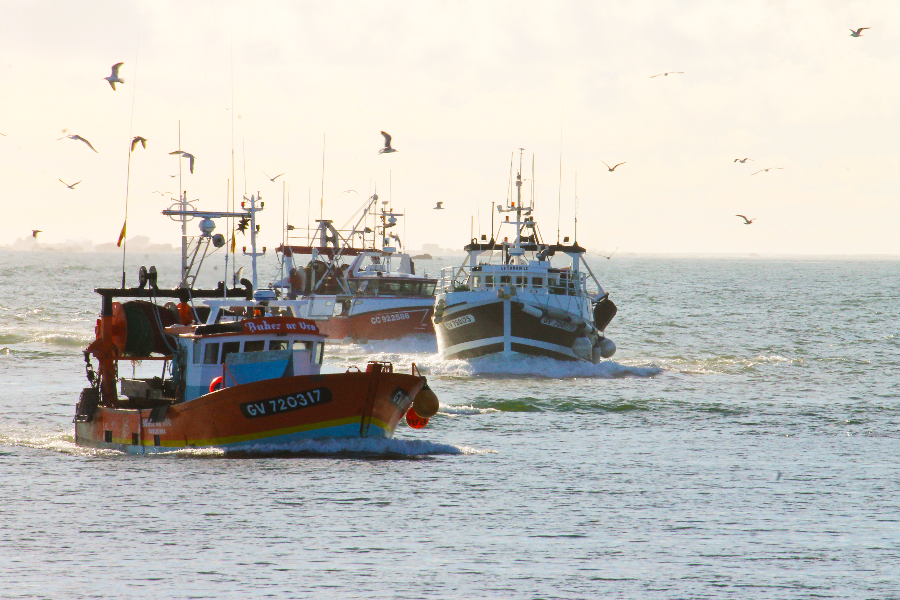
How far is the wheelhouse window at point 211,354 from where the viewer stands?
24406 mm

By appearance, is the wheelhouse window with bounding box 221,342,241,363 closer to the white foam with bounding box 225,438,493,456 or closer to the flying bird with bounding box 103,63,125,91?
the white foam with bounding box 225,438,493,456

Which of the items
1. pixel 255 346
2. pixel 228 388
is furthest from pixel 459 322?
pixel 228 388

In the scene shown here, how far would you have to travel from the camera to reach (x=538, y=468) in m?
24.1

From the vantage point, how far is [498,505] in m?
20.1

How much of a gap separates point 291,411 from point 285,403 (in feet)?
0.86

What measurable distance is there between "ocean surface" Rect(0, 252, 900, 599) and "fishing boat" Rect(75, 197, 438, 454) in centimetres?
58

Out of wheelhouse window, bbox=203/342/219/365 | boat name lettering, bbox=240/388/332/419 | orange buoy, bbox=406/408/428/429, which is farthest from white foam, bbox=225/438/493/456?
wheelhouse window, bbox=203/342/219/365

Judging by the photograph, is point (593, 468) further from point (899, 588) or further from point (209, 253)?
point (209, 253)

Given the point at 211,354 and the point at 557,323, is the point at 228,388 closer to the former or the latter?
the point at 211,354

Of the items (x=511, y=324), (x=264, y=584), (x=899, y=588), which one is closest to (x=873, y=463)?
(x=899, y=588)

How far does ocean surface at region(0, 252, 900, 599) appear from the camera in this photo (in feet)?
51.2

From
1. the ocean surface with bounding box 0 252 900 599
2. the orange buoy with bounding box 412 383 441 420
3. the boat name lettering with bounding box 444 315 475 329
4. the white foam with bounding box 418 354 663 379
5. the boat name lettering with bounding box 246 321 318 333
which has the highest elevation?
the boat name lettering with bounding box 246 321 318 333

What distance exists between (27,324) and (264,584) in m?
62.1

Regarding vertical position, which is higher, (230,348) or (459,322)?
(230,348)
